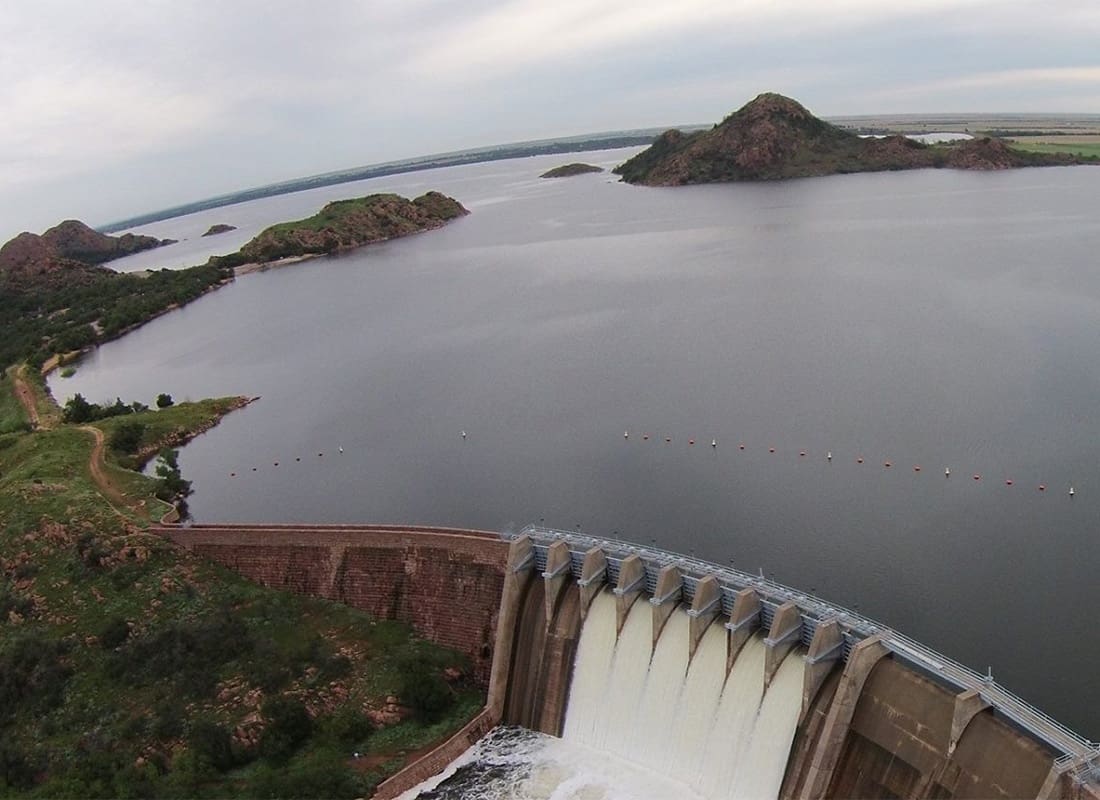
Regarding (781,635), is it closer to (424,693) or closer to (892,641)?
(892,641)

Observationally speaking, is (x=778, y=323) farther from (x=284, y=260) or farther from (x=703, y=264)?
(x=284, y=260)

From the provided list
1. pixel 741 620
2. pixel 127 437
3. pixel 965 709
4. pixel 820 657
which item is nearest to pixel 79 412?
pixel 127 437

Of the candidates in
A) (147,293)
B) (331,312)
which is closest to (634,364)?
(331,312)

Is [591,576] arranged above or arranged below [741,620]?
above

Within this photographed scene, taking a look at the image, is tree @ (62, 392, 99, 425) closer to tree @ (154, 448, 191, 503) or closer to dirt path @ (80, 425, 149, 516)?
dirt path @ (80, 425, 149, 516)

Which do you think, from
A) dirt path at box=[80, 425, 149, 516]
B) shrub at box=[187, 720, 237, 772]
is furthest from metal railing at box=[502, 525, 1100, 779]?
dirt path at box=[80, 425, 149, 516]

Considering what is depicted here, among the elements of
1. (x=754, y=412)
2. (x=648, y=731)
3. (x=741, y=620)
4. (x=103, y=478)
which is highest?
(x=754, y=412)
